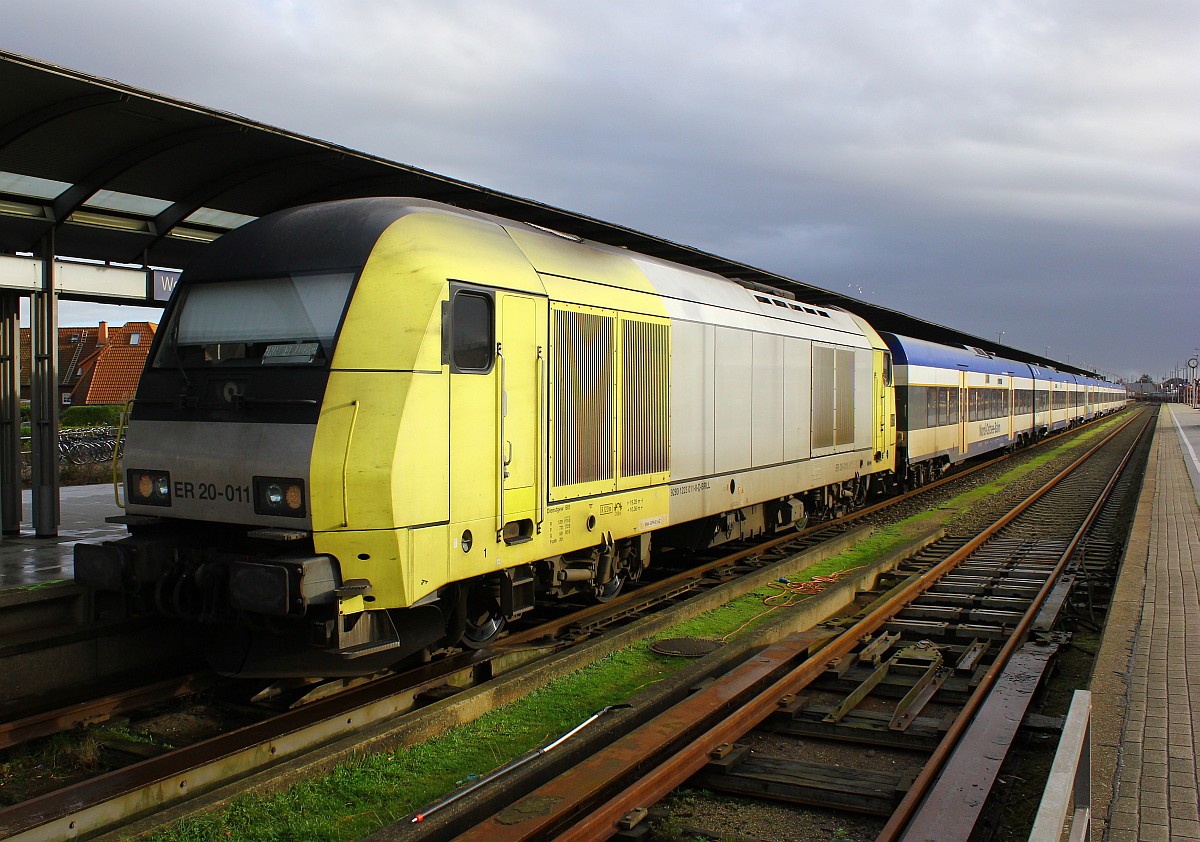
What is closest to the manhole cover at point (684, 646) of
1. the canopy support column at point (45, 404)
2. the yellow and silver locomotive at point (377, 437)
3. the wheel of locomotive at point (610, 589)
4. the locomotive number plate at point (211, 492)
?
the yellow and silver locomotive at point (377, 437)

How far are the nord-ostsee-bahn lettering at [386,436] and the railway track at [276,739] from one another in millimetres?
286

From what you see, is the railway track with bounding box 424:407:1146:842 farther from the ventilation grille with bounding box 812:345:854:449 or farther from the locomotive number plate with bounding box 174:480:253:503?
the ventilation grille with bounding box 812:345:854:449

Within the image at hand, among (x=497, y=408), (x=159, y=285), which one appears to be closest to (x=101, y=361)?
(x=159, y=285)

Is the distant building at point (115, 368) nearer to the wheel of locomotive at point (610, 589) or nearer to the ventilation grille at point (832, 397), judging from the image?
the ventilation grille at point (832, 397)

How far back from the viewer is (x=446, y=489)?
6449 millimetres

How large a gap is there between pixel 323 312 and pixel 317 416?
2.66ft

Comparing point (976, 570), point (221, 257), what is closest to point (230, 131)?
point (221, 257)

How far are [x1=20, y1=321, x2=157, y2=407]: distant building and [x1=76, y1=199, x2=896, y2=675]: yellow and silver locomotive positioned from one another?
28.3m

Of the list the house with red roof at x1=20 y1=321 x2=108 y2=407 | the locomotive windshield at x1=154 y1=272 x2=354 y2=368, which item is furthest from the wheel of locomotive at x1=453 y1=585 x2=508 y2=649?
the house with red roof at x1=20 y1=321 x2=108 y2=407

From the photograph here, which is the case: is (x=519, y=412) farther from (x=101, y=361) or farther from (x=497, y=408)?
(x=101, y=361)

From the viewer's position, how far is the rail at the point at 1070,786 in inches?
110

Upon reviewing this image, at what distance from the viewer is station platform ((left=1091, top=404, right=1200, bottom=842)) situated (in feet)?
14.6

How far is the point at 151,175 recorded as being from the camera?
978 centimetres

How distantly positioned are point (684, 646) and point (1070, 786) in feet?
17.3
